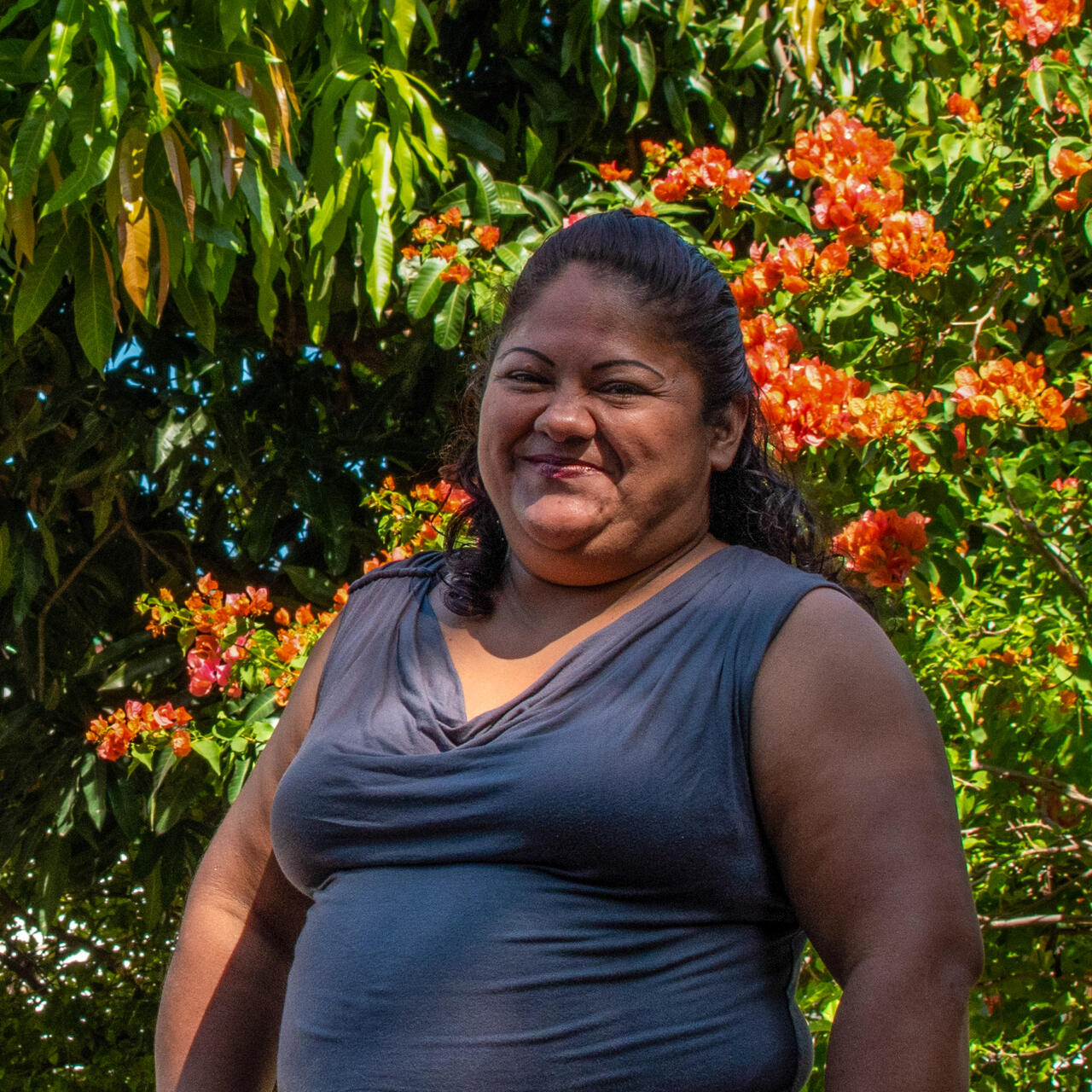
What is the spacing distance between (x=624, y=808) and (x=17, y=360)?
9.09ft

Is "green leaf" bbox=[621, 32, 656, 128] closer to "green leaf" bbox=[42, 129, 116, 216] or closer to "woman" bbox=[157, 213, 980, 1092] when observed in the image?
"green leaf" bbox=[42, 129, 116, 216]

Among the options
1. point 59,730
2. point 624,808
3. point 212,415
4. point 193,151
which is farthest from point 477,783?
point 59,730

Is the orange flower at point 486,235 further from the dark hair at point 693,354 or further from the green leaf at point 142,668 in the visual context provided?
the dark hair at point 693,354

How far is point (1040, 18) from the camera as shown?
2633 millimetres

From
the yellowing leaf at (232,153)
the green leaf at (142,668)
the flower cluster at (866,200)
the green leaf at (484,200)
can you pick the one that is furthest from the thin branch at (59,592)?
the flower cluster at (866,200)

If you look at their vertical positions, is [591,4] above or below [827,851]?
above

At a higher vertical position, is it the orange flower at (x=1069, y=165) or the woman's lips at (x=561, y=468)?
the orange flower at (x=1069, y=165)

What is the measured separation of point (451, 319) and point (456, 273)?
98mm

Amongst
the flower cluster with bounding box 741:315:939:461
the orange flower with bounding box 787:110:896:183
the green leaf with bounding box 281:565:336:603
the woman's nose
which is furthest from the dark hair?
the green leaf with bounding box 281:565:336:603

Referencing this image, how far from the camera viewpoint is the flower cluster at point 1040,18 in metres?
2.61

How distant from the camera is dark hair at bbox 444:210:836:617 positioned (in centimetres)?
127

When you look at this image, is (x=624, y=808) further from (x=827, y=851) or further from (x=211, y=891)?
(x=211, y=891)

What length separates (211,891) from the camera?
1.39 metres

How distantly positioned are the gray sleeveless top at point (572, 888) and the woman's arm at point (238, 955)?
159mm
